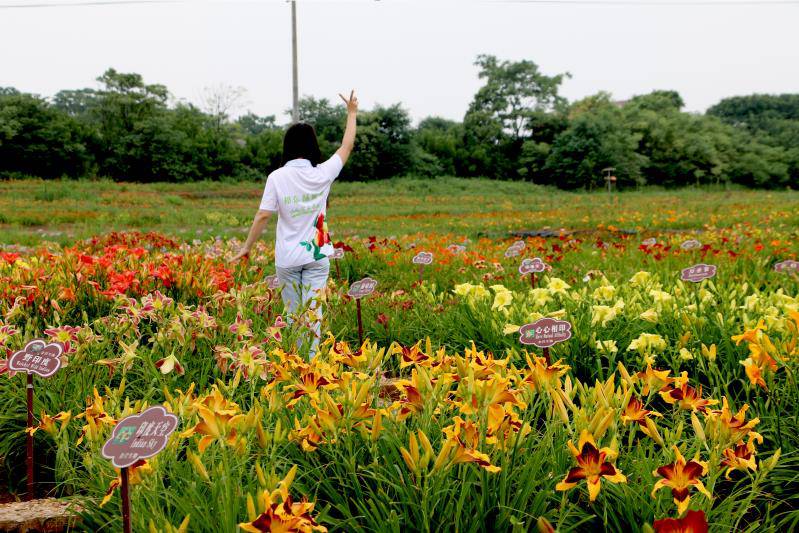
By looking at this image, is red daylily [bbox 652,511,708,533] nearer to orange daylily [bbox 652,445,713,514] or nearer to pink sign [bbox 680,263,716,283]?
orange daylily [bbox 652,445,713,514]

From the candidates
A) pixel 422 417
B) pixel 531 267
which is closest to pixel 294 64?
pixel 531 267

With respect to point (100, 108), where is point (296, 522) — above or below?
below

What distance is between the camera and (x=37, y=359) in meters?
1.88

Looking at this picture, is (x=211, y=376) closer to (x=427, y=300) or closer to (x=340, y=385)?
(x=340, y=385)

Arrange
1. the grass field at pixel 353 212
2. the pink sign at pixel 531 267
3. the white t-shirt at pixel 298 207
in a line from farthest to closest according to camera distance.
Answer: the grass field at pixel 353 212 < the white t-shirt at pixel 298 207 < the pink sign at pixel 531 267

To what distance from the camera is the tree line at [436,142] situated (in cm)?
3234

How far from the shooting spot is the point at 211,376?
8.53ft

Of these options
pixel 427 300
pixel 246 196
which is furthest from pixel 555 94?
pixel 427 300

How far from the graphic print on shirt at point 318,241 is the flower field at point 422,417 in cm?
31

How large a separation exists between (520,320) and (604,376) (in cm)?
51

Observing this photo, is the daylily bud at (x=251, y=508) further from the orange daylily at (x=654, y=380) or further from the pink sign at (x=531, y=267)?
the pink sign at (x=531, y=267)

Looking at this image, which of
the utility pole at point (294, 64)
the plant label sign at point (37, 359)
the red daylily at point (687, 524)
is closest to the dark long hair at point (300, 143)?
the plant label sign at point (37, 359)

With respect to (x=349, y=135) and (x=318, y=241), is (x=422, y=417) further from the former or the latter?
(x=349, y=135)

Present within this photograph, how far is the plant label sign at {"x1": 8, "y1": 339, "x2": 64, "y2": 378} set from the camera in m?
1.86
